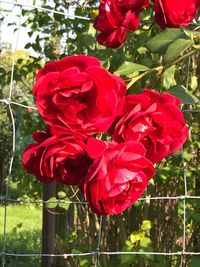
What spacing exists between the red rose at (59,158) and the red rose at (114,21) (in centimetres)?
30

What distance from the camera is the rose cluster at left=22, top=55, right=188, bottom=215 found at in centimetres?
81

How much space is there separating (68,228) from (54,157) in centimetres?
236

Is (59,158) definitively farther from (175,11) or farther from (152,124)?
(175,11)

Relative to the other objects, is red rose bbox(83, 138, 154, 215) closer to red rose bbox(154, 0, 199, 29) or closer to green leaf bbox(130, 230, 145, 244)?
red rose bbox(154, 0, 199, 29)

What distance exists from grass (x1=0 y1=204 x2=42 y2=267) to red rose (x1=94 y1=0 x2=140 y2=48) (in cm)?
217

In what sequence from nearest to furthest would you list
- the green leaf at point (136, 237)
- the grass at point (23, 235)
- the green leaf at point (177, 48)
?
the green leaf at point (177, 48) → the green leaf at point (136, 237) → the grass at point (23, 235)

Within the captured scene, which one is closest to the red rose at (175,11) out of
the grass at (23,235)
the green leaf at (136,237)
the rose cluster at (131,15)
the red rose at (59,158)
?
the rose cluster at (131,15)

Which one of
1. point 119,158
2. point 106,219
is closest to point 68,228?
point 106,219

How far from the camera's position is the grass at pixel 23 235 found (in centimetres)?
420

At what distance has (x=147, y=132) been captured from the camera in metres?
0.86

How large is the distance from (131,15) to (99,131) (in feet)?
1.10

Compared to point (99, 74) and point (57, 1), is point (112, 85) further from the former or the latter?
point (57, 1)

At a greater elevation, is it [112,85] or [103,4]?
[103,4]

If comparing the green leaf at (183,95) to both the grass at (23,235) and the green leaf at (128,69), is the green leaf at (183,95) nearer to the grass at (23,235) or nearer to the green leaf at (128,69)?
the green leaf at (128,69)
